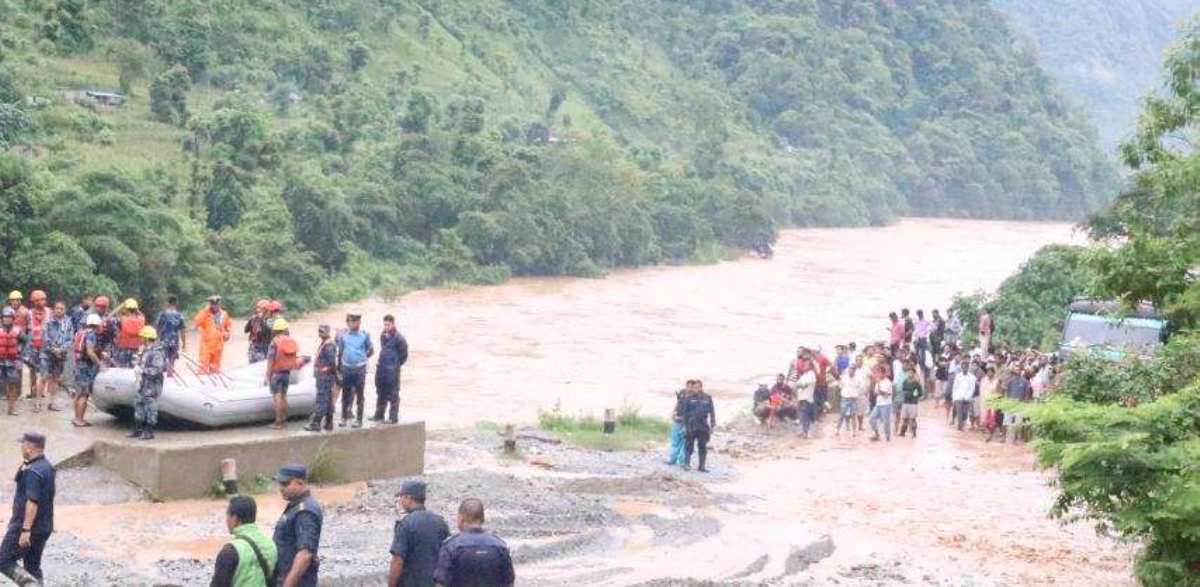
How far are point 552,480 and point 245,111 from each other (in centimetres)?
2691

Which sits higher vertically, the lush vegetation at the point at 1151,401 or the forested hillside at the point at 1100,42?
the forested hillside at the point at 1100,42

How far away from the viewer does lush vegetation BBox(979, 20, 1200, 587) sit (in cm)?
1027

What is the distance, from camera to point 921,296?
52.0 meters

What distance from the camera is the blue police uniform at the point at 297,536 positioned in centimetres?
796

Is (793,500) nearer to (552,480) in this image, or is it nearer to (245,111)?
(552,480)

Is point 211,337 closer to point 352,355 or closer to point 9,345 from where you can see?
point 352,355

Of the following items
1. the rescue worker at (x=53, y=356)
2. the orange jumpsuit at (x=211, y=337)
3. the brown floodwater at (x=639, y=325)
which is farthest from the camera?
the brown floodwater at (x=639, y=325)

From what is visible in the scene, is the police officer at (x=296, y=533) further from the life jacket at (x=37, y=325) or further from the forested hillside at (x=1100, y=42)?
the forested hillside at (x=1100, y=42)

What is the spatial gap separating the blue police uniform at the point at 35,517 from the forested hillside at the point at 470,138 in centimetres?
1871

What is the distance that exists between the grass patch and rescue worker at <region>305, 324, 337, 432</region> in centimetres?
547

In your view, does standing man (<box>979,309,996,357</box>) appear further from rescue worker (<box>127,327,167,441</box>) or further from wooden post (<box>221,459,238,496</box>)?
rescue worker (<box>127,327,167,441</box>)

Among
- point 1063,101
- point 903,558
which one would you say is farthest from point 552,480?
point 1063,101

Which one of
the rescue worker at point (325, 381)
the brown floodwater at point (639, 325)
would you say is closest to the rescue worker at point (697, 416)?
the rescue worker at point (325, 381)

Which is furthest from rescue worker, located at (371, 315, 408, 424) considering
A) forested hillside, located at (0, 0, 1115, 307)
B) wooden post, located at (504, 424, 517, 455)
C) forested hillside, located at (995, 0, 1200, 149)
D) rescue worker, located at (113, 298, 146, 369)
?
forested hillside, located at (995, 0, 1200, 149)
